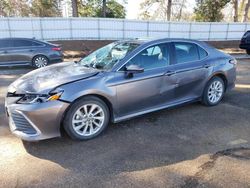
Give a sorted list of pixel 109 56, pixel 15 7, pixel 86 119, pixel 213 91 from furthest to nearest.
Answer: pixel 15 7
pixel 213 91
pixel 109 56
pixel 86 119

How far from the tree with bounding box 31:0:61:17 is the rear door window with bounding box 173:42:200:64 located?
2817 cm

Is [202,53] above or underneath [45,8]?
underneath

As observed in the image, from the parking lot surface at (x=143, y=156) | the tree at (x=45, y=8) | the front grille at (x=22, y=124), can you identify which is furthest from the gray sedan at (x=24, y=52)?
the tree at (x=45, y=8)

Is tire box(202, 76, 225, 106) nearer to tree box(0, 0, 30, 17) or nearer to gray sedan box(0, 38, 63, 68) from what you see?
gray sedan box(0, 38, 63, 68)

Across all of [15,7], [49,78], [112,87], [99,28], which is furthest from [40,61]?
[15,7]

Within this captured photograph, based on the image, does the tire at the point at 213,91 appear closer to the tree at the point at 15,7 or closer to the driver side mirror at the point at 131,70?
the driver side mirror at the point at 131,70

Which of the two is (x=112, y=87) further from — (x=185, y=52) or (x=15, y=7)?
(x=15, y=7)

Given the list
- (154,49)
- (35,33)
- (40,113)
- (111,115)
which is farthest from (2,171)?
(35,33)

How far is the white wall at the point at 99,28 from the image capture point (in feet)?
54.0

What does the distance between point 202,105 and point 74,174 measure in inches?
133

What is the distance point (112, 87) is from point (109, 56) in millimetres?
813

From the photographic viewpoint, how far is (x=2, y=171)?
10.2 ft

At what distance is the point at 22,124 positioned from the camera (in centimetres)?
355

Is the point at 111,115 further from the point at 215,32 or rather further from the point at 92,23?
the point at 215,32
